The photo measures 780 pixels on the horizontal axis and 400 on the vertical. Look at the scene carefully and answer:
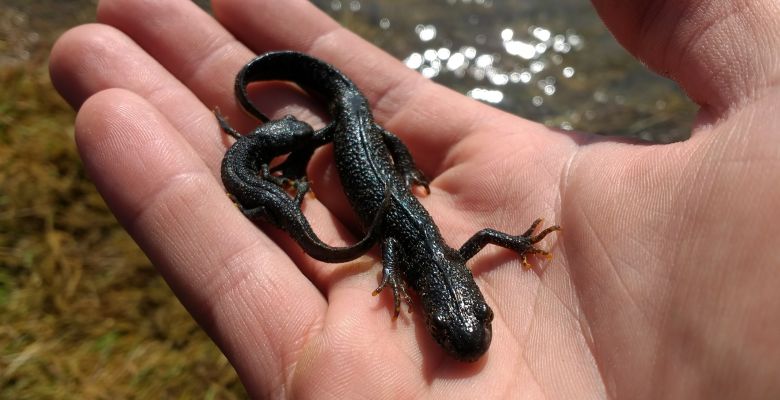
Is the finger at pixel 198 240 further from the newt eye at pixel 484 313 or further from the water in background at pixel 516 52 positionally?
the water in background at pixel 516 52

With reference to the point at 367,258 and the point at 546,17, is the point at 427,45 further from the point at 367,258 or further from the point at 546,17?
the point at 367,258

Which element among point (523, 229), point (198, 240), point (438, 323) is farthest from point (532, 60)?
point (198, 240)

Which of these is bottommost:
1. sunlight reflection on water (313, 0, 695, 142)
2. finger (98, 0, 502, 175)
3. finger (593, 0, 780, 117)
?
sunlight reflection on water (313, 0, 695, 142)

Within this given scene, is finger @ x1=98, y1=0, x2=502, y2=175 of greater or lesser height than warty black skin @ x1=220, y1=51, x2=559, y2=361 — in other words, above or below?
above

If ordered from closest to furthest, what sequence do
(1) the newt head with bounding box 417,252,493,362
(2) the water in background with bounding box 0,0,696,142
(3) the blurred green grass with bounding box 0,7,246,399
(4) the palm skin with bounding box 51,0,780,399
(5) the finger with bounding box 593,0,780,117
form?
1. (4) the palm skin with bounding box 51,0,780,399
2. (5) the finger with bounding box 593,0,780,117
3. (1) the newt head with bounding box 417,252,493,362
4. (3) the blurred green grass with bounding box 0,7,246,399
5. (2) the water in background with bounding box 0,0,696,142

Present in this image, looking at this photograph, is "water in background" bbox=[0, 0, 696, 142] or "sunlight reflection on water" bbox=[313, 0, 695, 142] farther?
"sunlight reflection on water" bbox=[313, 0, 695, 142]

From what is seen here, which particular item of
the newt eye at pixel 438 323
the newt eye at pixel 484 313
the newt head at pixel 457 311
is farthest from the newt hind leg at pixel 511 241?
the newt eye at pixel 438 323

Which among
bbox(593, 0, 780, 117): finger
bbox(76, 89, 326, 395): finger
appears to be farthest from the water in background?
bbox(76, 89, 326, 395): finger

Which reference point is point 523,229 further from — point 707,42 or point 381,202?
point 707,42

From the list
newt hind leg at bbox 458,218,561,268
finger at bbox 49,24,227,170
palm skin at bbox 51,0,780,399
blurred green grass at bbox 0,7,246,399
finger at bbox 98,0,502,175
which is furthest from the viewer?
finger at bbox 98,0,502,175

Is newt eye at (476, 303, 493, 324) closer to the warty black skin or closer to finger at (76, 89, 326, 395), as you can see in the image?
the warty black skin
